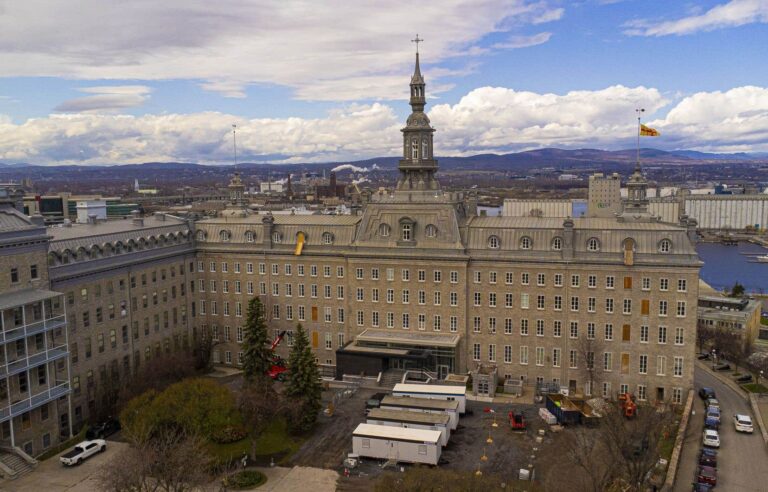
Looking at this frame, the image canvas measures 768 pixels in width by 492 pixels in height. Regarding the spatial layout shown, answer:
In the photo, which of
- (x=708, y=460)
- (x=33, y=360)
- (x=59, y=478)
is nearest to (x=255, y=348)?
(x=33, y=360)

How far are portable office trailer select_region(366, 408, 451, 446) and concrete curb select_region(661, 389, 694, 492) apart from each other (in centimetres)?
1685

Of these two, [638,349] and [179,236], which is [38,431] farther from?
[638,349]

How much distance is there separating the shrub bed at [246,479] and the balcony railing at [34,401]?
56.0 feet

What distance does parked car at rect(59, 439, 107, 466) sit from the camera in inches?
1950

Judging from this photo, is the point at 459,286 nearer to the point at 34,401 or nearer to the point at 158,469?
the point at 158,469

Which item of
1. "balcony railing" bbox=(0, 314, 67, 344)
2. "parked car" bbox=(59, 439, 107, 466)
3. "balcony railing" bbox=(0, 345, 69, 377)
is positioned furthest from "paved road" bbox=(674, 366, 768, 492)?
"balcony railing" bbox=(0, 314, 67, 344)

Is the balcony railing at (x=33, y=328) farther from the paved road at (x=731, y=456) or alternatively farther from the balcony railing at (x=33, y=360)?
the paved road at (x=731, y=456)

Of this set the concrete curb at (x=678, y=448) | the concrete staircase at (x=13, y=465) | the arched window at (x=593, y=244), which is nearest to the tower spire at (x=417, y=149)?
the arched window at (x=593, y=244)

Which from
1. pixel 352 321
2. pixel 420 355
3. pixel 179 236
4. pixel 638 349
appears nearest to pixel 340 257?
pixel 352 321

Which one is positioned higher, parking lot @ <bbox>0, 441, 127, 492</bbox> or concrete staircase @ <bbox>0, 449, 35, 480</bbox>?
concrete staircase @ <bbox>0, 449, 35, 480</bbox>

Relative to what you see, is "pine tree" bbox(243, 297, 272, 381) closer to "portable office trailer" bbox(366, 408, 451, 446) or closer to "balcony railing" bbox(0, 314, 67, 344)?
"portable office trailer" bbox(366, 408, 451, 446)

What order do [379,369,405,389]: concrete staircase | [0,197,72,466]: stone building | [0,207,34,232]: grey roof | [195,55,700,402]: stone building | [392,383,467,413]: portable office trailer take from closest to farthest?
[0,197,72,466]: stone building < [0,207,34,232]: grey roof < [392,383,467,413]: portable office trailer < [195,55,700,402]: stone building < [379,369,405,389]: concrete staircase

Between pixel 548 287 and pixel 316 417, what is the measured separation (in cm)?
2714

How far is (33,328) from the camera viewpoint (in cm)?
5031
